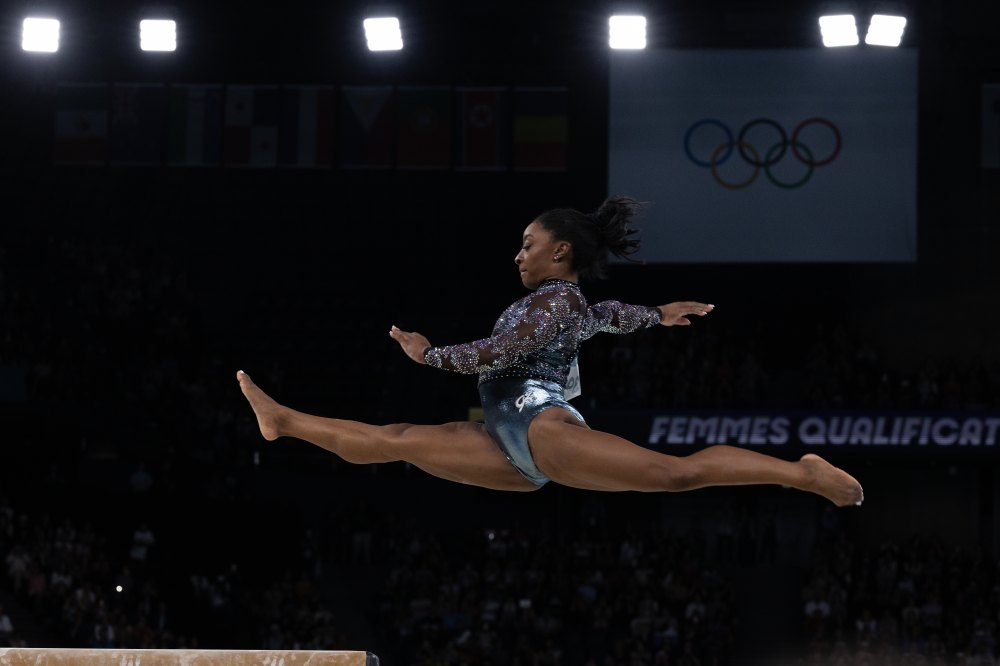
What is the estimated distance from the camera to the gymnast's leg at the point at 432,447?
5.18 m

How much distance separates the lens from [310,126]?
63.0 ft

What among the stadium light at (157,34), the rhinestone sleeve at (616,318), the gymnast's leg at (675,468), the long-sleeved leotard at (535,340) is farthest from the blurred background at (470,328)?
the gymnast's leg at (675,468)

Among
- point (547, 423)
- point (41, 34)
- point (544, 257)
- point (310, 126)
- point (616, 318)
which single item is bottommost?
point (547, 423)

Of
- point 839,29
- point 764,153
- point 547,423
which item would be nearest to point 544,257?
point 547,423

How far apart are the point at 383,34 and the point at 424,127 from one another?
4976 mm

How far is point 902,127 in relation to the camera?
17.5 metres

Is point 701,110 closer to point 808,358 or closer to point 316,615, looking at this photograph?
point 808,358

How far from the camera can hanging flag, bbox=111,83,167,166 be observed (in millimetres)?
19047

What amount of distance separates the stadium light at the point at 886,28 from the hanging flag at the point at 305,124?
27.1 ft

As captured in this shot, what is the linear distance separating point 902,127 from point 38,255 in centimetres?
1337

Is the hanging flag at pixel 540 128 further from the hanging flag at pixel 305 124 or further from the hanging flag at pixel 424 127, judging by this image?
the hanging flag at pixel 305 124

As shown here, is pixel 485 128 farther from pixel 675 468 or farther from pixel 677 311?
pixel 675 468

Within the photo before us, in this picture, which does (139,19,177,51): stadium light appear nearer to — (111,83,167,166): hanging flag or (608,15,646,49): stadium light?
(608,15,646,49): stadium light

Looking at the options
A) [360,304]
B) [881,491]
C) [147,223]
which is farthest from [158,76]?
[881,491]
